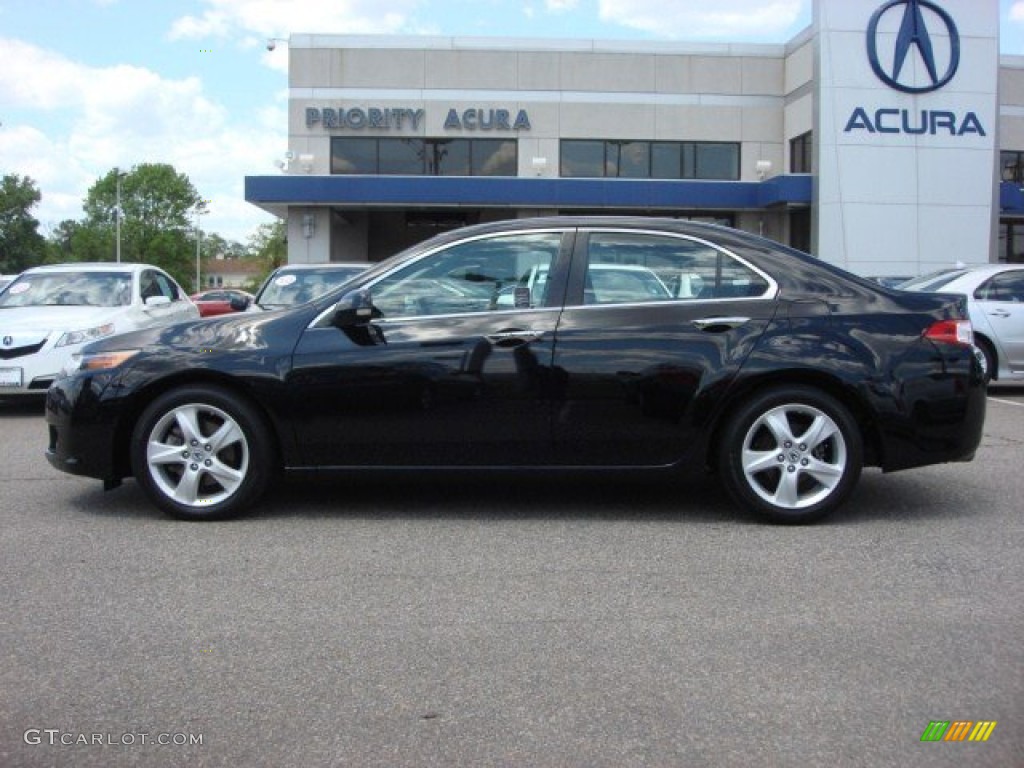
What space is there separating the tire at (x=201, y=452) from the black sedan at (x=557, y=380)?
0.04ft

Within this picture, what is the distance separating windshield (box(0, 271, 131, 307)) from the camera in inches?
431

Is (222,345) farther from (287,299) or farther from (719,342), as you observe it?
(287,299)

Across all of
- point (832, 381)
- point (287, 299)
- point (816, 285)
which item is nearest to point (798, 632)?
point (832, 381)

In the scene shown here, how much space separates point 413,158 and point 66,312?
19048 millimetres

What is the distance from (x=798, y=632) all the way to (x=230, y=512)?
119 inches

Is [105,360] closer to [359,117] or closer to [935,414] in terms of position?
[935,414]

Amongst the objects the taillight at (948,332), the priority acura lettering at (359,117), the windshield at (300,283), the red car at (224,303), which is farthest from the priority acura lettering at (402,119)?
the taillight at (948,332)

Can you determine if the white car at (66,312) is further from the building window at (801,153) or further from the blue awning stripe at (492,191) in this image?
the building window at (801,153)

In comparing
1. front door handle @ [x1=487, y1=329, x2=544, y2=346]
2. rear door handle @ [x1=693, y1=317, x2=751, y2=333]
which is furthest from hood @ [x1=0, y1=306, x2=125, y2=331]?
rear door handle @ [x1=693, y1=317, x2=751, y2=333]

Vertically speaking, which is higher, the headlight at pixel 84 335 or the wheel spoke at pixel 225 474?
the headlight at pixel 84 335

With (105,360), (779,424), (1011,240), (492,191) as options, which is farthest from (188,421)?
(1011,240)

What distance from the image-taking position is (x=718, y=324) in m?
5.28

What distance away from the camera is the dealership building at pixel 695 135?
2536cm

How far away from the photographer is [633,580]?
14.5ft
